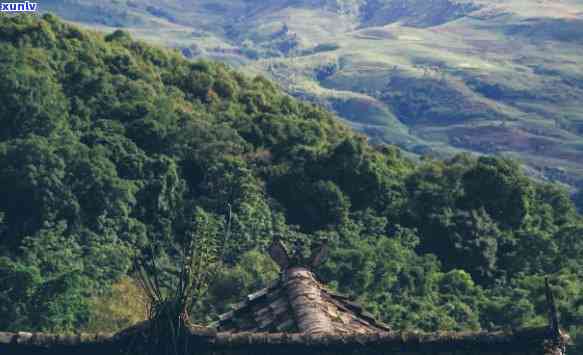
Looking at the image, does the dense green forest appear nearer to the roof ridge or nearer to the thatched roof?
the roof ridge

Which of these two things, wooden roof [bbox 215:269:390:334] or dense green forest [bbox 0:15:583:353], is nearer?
wooden roof [bbox 215:269:390:334]

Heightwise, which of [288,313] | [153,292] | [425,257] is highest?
[153,292]

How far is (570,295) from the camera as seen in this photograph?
4734 cm

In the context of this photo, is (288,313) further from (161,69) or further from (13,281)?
(161,69)

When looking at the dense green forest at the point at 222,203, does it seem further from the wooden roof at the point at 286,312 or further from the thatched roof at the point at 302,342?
the thatched roof at the point at 302,342

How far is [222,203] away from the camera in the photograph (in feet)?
185

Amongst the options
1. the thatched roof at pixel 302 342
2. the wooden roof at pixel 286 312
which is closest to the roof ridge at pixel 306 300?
the wooden roof at pixel 286 312

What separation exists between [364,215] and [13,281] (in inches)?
929

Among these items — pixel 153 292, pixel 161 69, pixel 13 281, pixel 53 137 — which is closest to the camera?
pixel 153 292

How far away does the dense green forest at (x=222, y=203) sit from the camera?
45.1m

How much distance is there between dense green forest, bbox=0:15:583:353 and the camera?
4512cm

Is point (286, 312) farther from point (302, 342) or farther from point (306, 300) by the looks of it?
point (302, 342)

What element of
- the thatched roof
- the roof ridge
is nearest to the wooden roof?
the roof ridge

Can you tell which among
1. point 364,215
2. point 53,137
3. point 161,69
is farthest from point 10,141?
point 161,69
